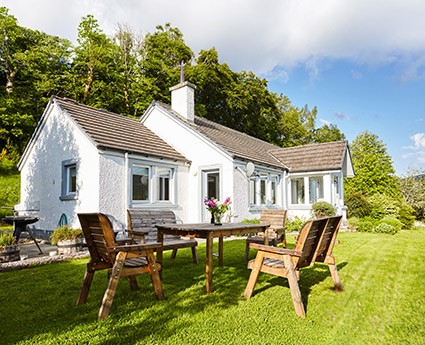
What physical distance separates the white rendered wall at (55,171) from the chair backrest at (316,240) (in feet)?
25.9

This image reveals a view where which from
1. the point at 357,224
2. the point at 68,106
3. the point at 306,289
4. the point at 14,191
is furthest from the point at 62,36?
the point at 306,289

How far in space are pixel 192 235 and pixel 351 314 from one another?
262 centimetres

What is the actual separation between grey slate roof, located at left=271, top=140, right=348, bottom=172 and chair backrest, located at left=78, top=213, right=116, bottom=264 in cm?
1421

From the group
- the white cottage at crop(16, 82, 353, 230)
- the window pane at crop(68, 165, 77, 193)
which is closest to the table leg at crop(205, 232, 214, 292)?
the white cottage at crop(16, 82, 353, 230)

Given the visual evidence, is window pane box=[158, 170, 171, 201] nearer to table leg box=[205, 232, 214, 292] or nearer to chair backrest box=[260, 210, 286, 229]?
chair backrest box=[260, 210, 286, 229]


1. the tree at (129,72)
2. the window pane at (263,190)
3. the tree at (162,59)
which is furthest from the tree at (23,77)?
the window pane at (263,190)

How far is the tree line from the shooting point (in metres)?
22.9

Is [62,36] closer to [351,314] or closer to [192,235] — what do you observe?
[192,235]

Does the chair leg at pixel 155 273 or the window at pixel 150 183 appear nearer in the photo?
the chair leg at pixel 155 273

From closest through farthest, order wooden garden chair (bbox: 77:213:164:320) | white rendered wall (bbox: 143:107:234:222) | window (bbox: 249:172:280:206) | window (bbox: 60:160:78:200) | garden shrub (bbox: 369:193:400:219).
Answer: wooden garden chair (bbox: 77:213:164:320)
window (bbox: 60:160:78:200)
white rendered wall (bbox: 143:107:234:222)
window (bbox: 249:172:280:206)
garden shrub (bbox: 369:193:400:219)

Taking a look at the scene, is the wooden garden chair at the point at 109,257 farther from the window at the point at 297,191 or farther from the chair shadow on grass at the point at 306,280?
the window at the point at 297,191

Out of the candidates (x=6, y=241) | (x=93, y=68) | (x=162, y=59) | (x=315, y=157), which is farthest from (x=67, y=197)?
(x=162, y=59)

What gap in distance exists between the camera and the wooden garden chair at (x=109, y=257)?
382 cm

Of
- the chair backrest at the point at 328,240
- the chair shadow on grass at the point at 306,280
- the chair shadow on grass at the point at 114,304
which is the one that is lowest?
the chair shadow on grass at the point at 306,280
